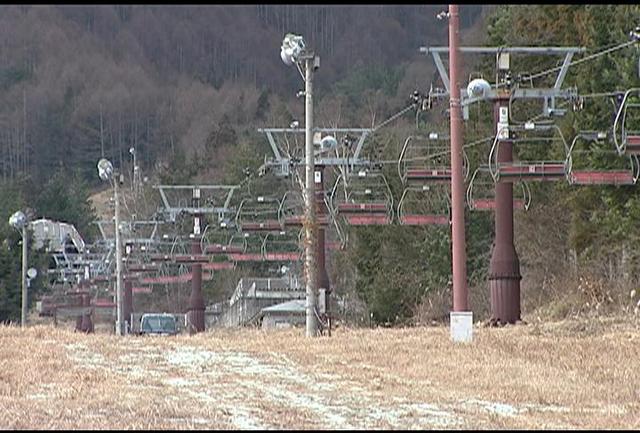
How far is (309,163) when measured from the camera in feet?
87.6

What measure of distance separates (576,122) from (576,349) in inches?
792

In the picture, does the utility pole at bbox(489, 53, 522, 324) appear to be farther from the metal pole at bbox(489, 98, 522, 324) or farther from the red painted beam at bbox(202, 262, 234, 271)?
the red painted beam at bbox(202, 262, 234, 271)

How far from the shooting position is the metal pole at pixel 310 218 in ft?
85.7

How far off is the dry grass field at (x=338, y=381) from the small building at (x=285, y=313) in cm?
3731

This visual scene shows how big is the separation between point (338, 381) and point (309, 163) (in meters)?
10.9

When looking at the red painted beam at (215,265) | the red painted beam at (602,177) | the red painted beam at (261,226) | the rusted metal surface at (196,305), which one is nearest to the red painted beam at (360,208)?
the red painted beam at (261,226)

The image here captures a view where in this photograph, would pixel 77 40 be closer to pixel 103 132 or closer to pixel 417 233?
pixel 417 233

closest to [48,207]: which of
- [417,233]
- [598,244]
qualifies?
[417,233]

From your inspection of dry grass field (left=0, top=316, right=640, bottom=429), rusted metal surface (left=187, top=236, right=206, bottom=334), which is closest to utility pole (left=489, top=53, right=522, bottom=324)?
dry grass field (left=0, top=316, right=640, bottom=429)

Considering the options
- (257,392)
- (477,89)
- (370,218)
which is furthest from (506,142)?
(257,392)

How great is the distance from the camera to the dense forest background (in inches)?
1342

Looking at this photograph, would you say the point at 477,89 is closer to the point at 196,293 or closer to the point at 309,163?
the point at 309,163

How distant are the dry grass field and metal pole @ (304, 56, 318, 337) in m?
1.73

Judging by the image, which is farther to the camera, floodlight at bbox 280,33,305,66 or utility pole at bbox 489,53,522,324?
utility pole at bbox 489,53,522,324
